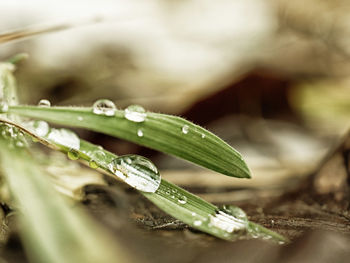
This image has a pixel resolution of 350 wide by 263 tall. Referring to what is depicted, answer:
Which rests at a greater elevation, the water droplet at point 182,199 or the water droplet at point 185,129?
the water droplet at point 185,129

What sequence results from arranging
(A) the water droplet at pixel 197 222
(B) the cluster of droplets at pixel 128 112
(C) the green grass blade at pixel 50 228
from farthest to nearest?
1. (B) the cluster of droplets at pixel 128 112
2. (A) the water droplet at pixel 197 222
3. (C) the green grass blade at pixel 50 228

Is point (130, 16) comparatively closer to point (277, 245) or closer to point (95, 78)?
point (95, 78)

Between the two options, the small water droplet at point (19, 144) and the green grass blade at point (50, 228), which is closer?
the green grass blade at point (50, 228)

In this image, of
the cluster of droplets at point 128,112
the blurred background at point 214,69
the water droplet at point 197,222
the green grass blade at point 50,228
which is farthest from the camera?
the blurred background at point 214,69

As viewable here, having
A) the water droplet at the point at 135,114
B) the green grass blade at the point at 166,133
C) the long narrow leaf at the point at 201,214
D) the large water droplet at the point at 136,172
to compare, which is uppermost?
the water droplet at the point at 135,114

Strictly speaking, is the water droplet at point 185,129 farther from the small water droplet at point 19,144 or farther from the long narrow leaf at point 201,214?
the small water droplet at point 19,144

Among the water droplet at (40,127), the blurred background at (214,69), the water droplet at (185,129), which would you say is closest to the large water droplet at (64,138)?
the water droplet at (40,127)
